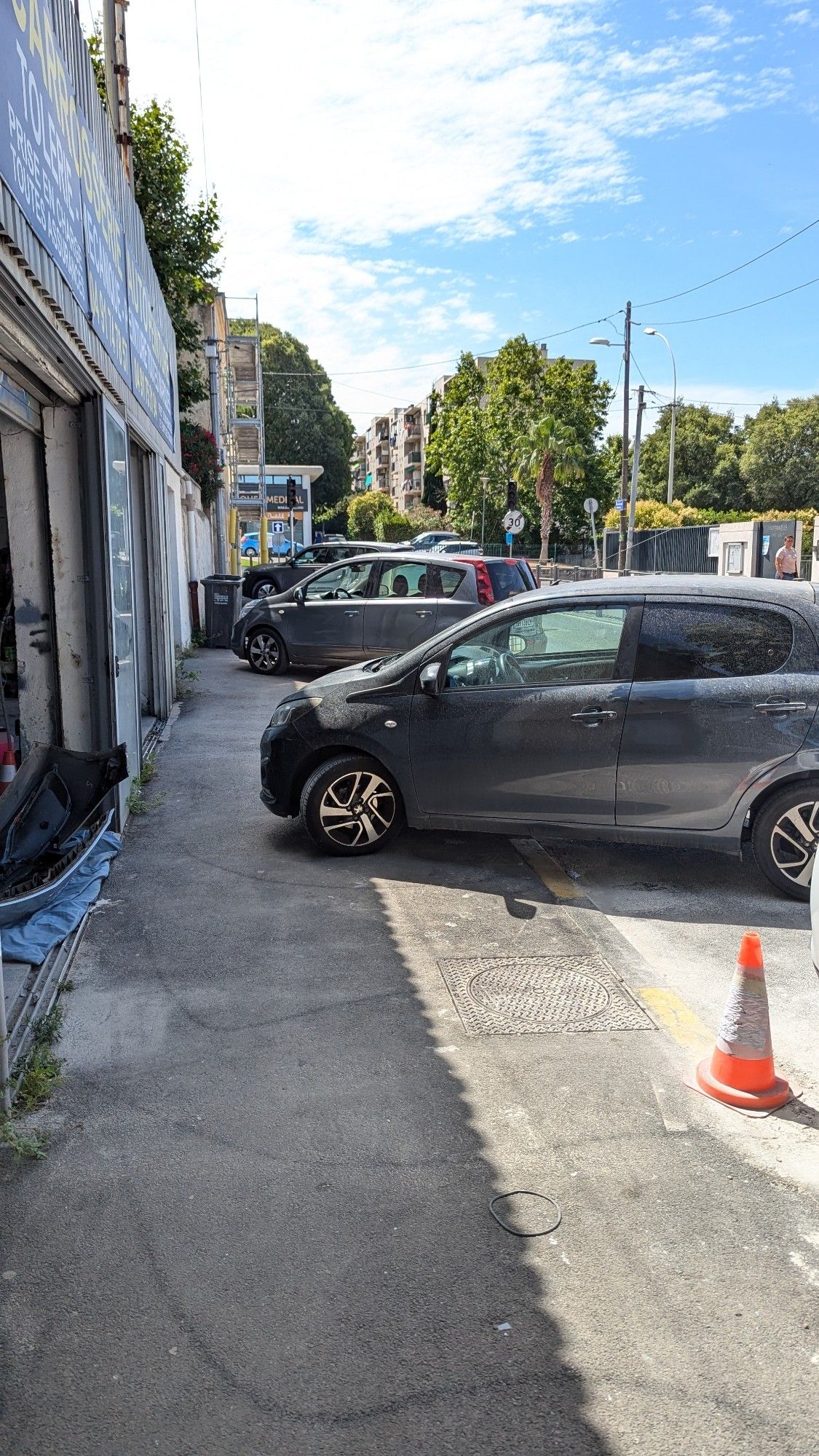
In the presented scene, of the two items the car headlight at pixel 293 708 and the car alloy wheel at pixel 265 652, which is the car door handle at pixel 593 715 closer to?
the car headlight at pixel 293 708

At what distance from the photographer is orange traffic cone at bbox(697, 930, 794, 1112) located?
3830 millimetres

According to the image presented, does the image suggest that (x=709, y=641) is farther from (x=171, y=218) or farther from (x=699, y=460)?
(x=699, y=460)

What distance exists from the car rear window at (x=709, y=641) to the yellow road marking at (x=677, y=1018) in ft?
6.05

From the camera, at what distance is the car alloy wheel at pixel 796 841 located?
18.6 feet

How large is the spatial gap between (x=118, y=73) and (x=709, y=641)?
322 inches

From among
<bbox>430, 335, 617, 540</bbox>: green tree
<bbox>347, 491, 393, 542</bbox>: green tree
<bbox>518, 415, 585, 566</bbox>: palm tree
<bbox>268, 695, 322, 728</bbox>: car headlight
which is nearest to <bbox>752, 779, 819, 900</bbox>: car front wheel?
<bbox>268, 695, 322, 728</bbox>: car headlight

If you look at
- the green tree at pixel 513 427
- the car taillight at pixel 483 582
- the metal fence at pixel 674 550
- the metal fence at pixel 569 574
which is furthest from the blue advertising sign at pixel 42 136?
the green tree at pixel 513 427

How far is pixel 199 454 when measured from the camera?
2416cm

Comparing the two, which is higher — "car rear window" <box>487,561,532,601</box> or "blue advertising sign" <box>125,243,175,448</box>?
"blue advertising sign" <box>125,243,175,448</box>

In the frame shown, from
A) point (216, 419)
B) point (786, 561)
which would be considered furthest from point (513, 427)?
point (786, 561)

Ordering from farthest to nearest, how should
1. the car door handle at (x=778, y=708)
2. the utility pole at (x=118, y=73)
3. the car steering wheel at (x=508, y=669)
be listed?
the utility pole at (x=118, y=73) → the car steering wheel at (x=508, y=669) → the car door handle at (x=778, y=708)

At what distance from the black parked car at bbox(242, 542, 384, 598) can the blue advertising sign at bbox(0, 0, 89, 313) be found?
13461 millimetres

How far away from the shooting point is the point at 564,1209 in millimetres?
3238

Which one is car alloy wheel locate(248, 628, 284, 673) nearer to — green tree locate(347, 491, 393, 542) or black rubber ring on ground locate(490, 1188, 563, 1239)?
black rubber ring on ground locate(490, 1188, 563, 1239)
